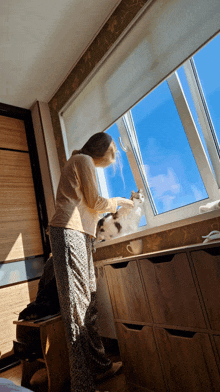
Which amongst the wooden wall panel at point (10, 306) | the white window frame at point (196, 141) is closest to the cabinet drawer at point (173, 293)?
the white window frame at point (196, 141)

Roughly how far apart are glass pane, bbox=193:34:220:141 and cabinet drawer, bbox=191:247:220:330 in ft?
2.84

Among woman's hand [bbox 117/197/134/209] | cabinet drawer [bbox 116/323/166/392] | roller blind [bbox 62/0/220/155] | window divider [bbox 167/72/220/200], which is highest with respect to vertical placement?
roller blind [bbox 62/0/220/155]

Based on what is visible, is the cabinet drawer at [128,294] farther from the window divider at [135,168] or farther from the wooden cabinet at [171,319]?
the window divider at [135,168]

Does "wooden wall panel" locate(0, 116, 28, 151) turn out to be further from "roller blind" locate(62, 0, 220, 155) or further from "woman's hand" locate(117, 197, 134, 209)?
"woman's hand" locate(117, 197, 134, 209)

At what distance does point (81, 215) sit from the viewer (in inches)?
66.9

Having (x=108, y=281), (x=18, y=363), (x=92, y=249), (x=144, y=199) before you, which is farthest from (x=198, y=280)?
(x=18, y=363)

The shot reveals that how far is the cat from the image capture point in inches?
81.1

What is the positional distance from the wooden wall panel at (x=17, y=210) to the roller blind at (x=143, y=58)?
A: 742 millimetres

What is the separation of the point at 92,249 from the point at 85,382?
746mm

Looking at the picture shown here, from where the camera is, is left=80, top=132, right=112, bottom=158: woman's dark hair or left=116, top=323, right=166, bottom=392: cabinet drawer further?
left=80, top=132, right=112, bottom=158: woman's dark hair

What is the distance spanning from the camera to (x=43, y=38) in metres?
2.31

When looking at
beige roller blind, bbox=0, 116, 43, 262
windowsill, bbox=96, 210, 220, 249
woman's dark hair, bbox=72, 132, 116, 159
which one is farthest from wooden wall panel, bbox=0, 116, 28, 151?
windowsill, bbox=96, 210, 220, 249

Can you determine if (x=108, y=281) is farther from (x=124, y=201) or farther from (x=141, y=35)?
(x=141, y=35)

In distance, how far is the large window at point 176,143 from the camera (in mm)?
1702
